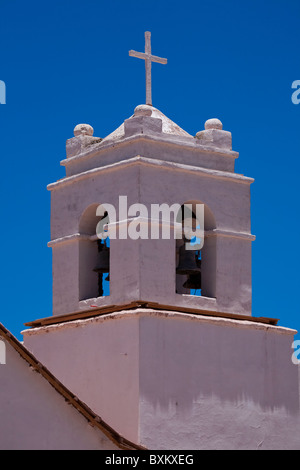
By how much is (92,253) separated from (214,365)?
2819 millimetres

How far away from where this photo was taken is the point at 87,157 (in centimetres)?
2255

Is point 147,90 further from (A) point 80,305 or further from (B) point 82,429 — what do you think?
(B) point 82,429

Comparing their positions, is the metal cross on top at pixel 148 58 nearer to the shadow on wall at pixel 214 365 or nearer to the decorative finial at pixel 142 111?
the decorative finial at pixel 142 111

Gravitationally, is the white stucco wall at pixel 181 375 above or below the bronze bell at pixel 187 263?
below

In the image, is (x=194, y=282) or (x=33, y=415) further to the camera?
(x=194, y=282)

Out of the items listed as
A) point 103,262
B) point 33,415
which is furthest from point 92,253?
point 33,415

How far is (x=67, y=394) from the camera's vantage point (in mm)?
18750

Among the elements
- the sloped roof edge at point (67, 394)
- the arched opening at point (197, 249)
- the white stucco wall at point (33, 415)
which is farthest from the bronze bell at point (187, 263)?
the white stucco wall at point (33, 415)

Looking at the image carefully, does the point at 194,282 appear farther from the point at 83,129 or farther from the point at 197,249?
the point at 83,129

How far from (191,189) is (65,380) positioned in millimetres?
3510

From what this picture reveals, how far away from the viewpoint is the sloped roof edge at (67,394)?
60.6ft

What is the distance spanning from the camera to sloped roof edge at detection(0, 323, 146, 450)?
727 inches

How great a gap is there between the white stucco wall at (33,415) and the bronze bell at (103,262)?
3.77 m

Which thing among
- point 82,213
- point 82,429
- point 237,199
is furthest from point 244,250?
point 82,429
